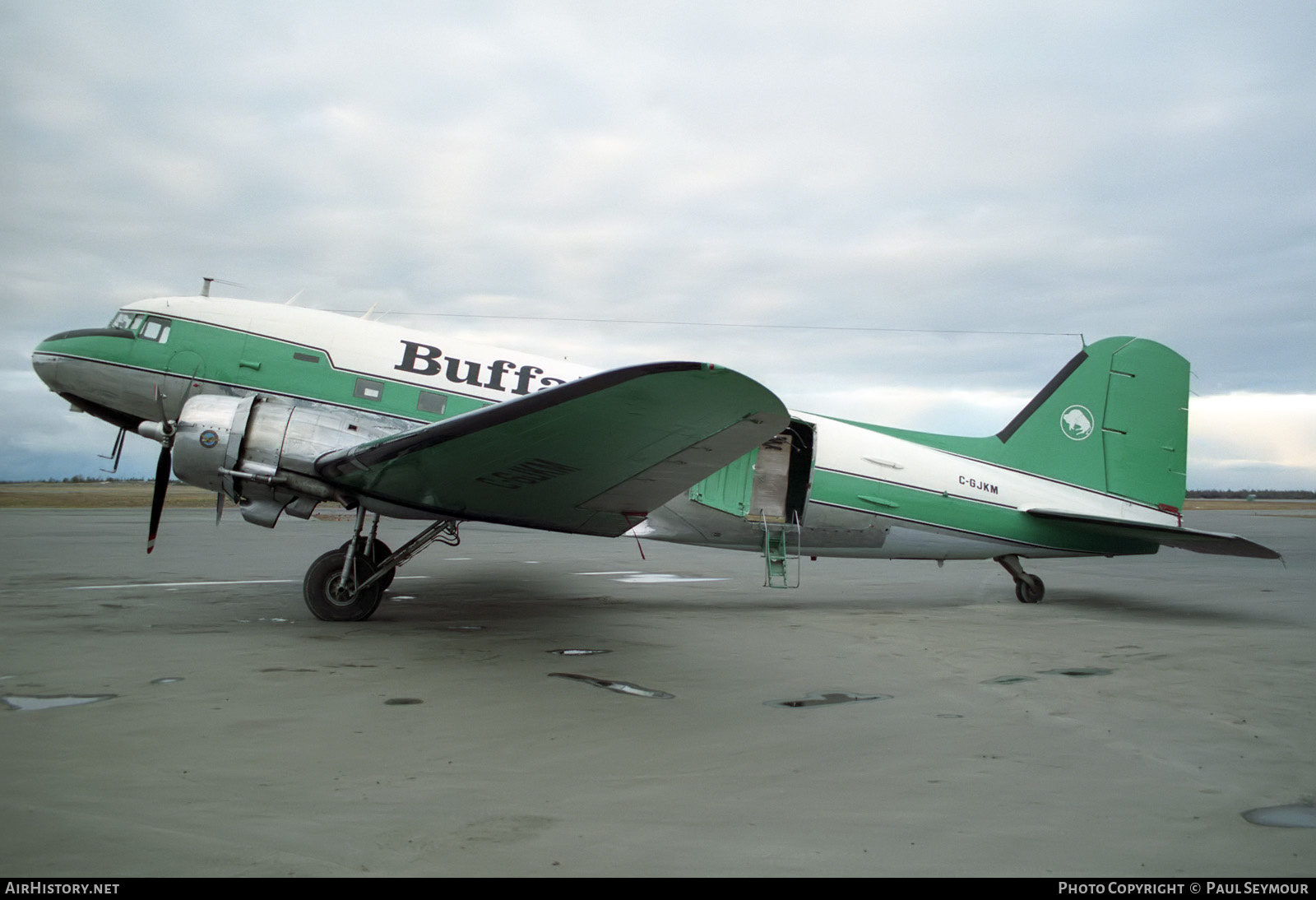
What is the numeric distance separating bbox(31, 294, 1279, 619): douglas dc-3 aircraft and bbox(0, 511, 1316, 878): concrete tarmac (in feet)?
3.75

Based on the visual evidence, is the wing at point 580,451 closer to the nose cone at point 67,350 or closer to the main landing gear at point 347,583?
the main landing gear at point 347,583

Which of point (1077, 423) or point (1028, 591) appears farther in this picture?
point (1077, 423)

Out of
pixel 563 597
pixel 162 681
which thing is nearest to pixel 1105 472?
pixel 563 597

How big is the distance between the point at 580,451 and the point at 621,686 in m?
1.99

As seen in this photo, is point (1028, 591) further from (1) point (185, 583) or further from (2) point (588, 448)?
(1) point (185, 583)

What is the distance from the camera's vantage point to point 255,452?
7621 mm

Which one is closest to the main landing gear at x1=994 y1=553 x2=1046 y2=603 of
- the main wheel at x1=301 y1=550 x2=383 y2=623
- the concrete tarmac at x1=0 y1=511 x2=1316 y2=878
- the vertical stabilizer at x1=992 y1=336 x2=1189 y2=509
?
the concrete tarmac at x1=0 y1=511 x2=1316 y2=878

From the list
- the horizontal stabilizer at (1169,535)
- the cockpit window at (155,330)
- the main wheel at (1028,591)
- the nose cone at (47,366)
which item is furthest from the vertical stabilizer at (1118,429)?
the nose cone at (47,366)

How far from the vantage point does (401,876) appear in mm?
2529

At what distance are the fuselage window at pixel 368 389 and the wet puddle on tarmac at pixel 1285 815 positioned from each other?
8.32 meters

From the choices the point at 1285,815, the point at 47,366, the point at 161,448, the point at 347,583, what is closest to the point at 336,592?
the point at 347,583

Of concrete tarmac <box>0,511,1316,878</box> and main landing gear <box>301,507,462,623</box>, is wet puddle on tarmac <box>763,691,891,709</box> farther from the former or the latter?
main landing gear <box>301,507,462,623</box>

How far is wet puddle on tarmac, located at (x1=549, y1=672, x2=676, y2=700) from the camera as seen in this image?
5.18 meters

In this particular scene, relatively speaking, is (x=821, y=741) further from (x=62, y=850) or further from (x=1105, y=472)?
(x=1105, y=472)
